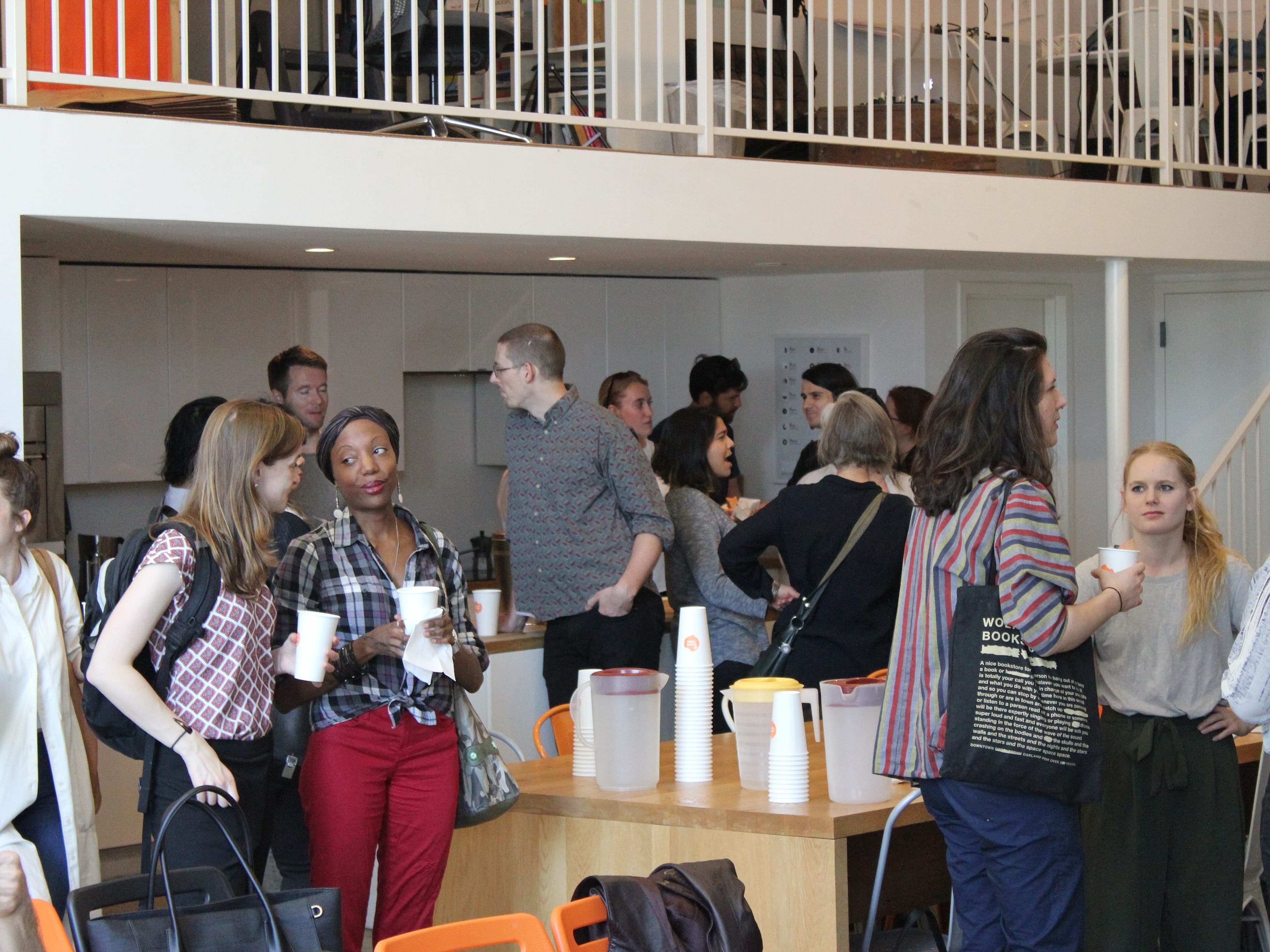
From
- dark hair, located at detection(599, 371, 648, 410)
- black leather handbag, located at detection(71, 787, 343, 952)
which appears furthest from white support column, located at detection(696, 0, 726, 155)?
black leather handbag, located at detection(71, 787, 343, 952)

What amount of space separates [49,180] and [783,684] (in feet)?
8.02

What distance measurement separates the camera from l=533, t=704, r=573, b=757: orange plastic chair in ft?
13.7

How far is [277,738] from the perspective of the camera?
157 inches

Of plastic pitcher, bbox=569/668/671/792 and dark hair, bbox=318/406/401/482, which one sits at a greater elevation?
dark hair, bbox=318/406/401/482

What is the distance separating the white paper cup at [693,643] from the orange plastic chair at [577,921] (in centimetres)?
114

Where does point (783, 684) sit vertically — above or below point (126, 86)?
below

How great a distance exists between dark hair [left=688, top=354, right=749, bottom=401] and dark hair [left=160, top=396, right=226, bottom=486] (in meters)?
3.16

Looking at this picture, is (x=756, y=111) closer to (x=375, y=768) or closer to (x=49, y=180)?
(x=49, y=180)

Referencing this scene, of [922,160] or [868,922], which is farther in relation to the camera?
[922,160]

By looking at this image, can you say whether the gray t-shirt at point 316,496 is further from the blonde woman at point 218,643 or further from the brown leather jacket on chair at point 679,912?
the brown leather jacket on chair at point 679,912

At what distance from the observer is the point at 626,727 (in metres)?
3.48

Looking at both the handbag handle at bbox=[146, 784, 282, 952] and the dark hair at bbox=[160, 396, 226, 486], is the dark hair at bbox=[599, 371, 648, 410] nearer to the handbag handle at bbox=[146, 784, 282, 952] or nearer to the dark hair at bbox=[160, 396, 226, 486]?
the dark hair at bbox=[160, 396, 226, 486]

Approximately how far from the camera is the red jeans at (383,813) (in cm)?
315

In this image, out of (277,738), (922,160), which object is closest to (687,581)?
(277,738)
